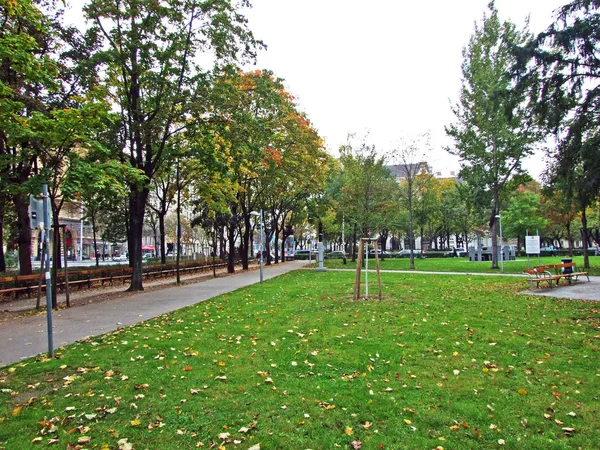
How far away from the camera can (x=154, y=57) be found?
1554 centimetres

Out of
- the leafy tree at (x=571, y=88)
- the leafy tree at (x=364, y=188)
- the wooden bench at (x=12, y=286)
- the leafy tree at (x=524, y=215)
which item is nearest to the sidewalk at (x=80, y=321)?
the wooden bench at (x=12, y=286)

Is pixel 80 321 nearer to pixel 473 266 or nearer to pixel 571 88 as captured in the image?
pixel 571 88

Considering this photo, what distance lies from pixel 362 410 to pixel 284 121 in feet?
68.2

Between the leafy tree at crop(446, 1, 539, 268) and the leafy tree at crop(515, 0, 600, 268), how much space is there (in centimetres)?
1243

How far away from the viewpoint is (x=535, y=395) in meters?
4.46

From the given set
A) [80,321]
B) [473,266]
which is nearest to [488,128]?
[473,266]

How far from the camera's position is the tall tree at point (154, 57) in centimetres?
1473

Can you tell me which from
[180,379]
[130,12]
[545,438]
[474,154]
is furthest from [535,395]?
[474,154]

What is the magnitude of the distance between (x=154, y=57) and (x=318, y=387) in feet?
49.2

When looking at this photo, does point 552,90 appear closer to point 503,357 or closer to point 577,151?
point 577,151

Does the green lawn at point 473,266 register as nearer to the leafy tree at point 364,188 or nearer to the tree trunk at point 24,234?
the leafy tree at point 364,188

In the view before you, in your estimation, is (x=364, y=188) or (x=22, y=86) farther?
(x=364, y=188)

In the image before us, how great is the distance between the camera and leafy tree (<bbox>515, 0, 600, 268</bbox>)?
11.1 metres

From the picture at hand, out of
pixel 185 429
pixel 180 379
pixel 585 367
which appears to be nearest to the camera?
pixel 185 429
